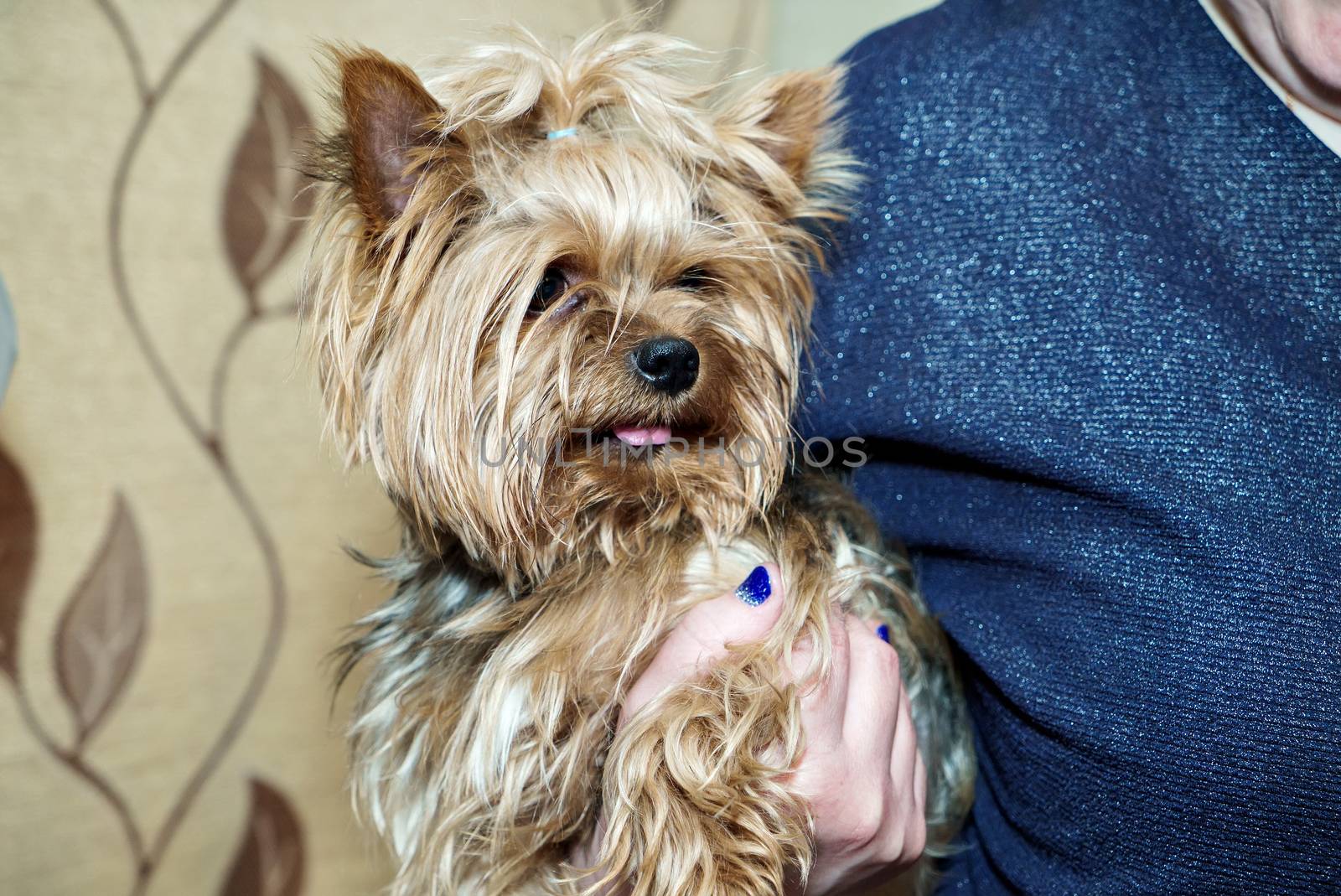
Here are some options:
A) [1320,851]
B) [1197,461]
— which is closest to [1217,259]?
[1197,461]

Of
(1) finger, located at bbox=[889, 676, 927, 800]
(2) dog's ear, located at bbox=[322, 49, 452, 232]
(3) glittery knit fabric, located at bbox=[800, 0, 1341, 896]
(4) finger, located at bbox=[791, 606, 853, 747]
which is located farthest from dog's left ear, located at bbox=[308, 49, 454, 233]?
(1) finger, located at bbox=[889, 676, 927, 800]

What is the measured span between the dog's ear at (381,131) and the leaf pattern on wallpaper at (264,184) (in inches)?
18.9

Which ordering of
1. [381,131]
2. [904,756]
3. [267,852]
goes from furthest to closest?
[267,852] < [904,756] < [381,131]

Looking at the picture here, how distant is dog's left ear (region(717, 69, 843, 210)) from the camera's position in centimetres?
89

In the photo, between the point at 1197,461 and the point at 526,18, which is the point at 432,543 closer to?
the point at 1197,461

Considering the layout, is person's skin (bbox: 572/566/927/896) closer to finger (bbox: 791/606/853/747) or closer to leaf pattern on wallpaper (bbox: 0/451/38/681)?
A: finger (bbox: 791/606/853/747)

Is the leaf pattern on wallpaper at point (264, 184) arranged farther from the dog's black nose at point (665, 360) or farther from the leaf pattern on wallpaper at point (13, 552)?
the dog's black nose at point (665, 360)

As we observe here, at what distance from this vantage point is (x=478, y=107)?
81 centimetres

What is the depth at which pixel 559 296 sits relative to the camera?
0.86 metres

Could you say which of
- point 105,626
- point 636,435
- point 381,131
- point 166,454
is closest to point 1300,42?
point 636,435

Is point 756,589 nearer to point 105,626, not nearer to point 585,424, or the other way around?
point 585,424

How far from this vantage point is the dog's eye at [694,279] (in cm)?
90

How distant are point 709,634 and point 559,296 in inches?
13.3

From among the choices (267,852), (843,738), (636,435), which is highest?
(636,435)
